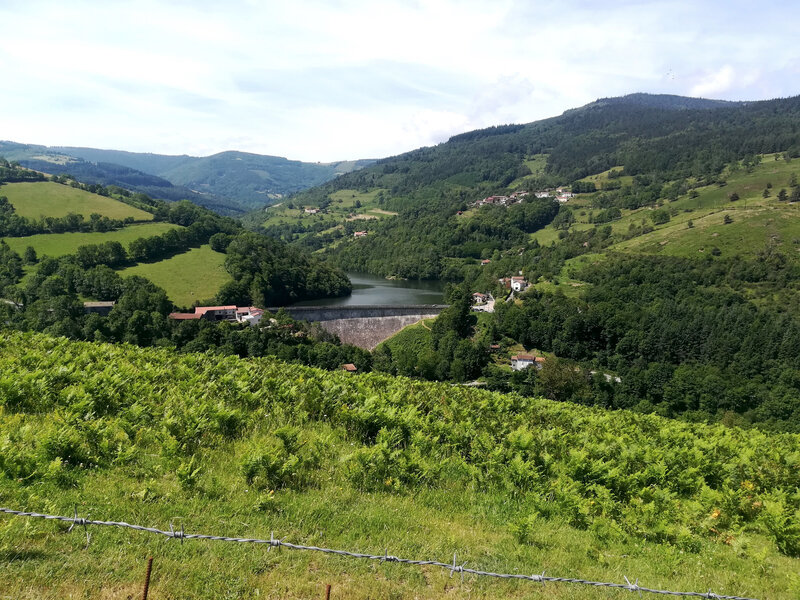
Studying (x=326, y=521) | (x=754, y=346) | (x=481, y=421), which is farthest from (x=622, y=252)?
(x=326, y=521)

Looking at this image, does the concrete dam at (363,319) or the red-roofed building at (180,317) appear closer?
the red-roofed building at (180,317)

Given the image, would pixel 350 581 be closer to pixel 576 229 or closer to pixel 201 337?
pixel 201 337

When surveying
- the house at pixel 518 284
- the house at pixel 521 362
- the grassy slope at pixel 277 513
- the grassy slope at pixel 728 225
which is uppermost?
the grassy slope at pixel 728 225

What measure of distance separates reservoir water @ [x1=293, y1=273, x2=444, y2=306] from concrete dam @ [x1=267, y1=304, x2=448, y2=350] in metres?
11.7

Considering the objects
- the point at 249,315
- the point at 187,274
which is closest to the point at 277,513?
the point at 249,315

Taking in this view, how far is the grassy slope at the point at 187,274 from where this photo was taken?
85.1 metres

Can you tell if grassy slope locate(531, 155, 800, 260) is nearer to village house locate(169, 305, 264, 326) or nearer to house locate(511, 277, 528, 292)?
house locate(511, 277, 528, 292)

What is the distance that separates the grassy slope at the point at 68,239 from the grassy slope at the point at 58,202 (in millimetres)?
10537

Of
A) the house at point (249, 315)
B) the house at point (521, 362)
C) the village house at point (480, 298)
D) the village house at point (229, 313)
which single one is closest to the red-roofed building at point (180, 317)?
the village house at point (229, 313)

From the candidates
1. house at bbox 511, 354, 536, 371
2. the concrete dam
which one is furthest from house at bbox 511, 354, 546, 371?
the concrete dam

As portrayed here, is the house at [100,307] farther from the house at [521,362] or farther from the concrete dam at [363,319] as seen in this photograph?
the house at [521,362]

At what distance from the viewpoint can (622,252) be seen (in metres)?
116

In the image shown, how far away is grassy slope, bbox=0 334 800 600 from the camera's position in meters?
5.13

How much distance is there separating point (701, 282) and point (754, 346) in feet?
101
